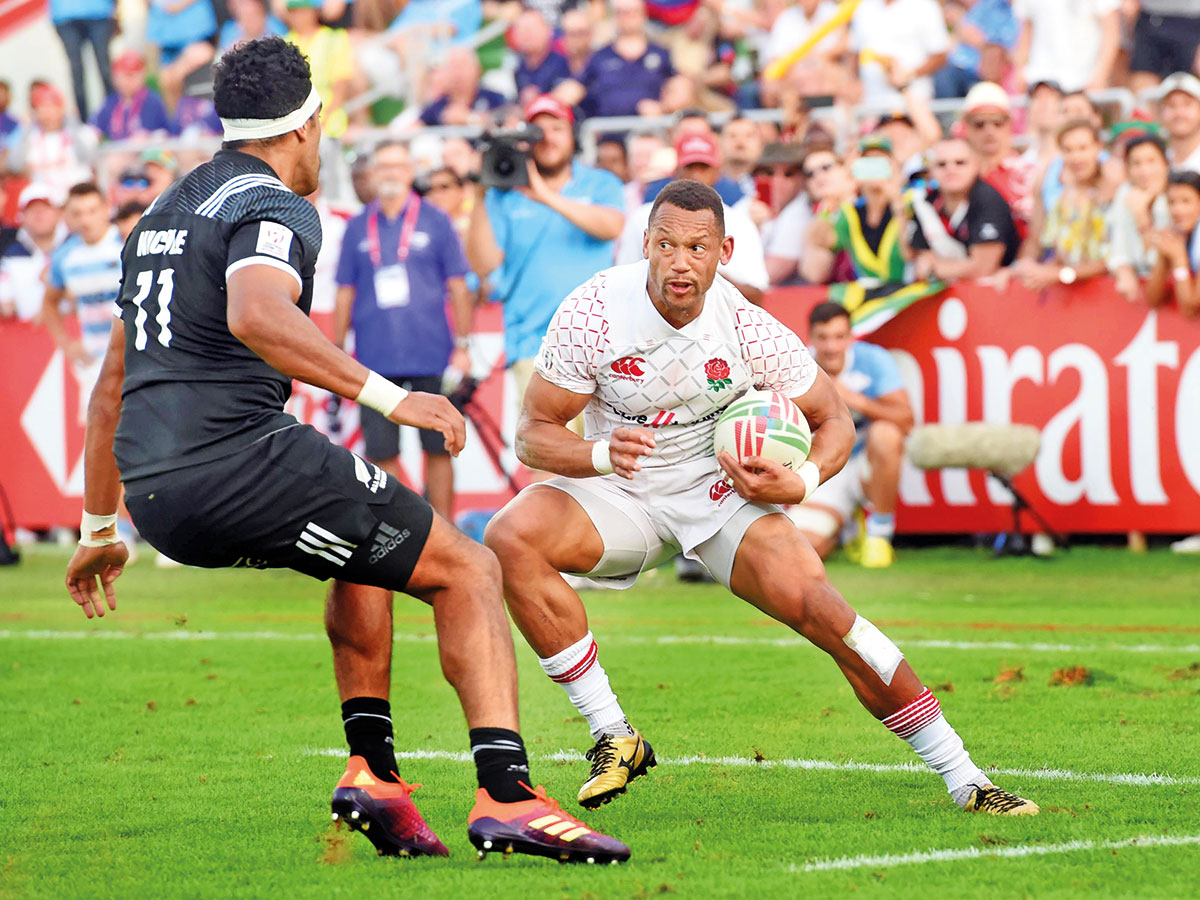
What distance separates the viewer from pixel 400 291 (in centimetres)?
1251

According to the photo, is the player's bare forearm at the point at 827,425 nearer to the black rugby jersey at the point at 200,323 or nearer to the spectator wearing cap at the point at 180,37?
the black rugby jersey at the point at 200,323

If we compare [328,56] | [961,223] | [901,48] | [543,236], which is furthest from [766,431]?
[328,56]

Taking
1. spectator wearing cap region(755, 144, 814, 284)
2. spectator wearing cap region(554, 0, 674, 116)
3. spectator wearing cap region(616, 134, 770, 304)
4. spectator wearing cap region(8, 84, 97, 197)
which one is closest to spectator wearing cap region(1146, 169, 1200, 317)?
spectator wearing cap region(755, 144, 814, 284)

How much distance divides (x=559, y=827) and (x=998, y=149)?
10.0 m

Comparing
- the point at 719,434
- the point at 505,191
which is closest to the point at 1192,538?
the point at 505,191

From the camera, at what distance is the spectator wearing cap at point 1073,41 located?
14.7 m

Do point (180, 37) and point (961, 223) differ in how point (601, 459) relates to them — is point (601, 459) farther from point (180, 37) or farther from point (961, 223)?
point (180, 37)

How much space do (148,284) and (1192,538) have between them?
30.1ft

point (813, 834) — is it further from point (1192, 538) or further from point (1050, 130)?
point (1050, 130)

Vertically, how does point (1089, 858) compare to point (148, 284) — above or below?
below

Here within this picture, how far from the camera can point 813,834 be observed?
5242 millimetres

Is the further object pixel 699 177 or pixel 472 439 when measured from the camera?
pixel 472 439

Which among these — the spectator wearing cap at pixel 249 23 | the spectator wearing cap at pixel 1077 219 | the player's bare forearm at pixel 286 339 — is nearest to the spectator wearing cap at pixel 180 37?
the spectator wearing cap at pixel 249 23

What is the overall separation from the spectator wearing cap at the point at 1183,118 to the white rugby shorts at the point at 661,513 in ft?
25.6
